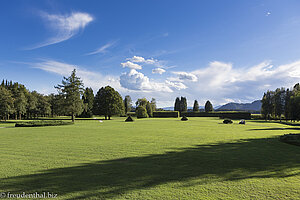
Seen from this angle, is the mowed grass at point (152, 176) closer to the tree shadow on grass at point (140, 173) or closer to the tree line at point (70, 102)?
the tree shadow on grass at point (140, 173)

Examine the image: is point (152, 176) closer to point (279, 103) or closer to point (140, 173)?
point (140, 173)

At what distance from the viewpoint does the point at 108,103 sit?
158ft

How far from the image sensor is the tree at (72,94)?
3819 cm

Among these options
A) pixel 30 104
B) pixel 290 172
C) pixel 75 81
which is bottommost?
pixel 290 172

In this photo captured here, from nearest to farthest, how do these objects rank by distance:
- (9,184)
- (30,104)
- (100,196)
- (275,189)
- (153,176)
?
(100,196) < (275,189) < (9,184) < (153,176) < (30,104)

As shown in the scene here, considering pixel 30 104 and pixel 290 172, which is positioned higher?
pixel 30 104

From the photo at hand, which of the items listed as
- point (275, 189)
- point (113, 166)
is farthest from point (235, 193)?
point (113, 166)

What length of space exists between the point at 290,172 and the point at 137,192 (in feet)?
16.1

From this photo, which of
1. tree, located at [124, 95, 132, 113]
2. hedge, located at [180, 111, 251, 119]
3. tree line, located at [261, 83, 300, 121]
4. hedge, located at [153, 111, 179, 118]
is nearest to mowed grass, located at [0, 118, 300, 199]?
tree line, located at [261, 83, 300, 121]

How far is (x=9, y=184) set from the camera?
4.49 m

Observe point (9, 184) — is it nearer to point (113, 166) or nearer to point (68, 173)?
point (68, 173)

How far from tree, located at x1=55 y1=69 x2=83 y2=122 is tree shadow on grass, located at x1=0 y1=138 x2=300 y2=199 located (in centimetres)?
3527

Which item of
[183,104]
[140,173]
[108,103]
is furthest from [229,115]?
[140,173]

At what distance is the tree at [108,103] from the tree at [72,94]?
9.01 metres
